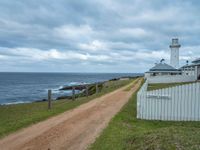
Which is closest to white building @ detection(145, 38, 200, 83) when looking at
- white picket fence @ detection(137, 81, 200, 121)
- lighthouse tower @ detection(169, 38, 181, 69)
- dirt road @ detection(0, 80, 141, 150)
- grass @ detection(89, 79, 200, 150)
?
lighthouse tower @ detection(169, 38, 181, 69)

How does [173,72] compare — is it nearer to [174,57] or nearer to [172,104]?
Result: [174,57]

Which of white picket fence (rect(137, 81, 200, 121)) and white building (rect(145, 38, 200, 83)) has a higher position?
white building (rect(145, 38, 200, 83))

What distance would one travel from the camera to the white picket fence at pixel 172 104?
1189cm

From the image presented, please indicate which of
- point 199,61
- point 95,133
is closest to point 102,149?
point 95,133

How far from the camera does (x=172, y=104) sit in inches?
478

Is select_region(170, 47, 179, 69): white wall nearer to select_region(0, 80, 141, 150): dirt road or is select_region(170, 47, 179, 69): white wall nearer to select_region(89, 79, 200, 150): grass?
select_region(0, 80, 141, 150): dirt road

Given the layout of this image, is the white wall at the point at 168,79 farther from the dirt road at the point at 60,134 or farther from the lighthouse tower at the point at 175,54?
the dirt road at the point at 60,134

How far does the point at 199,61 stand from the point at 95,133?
1571 inches

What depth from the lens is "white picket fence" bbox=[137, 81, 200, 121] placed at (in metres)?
11.9

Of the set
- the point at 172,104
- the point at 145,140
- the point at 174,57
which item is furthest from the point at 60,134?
the point at 174,57

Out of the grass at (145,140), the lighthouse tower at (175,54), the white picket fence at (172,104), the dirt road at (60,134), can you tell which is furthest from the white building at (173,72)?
the grass at (145,140)

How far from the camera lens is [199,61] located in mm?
44781

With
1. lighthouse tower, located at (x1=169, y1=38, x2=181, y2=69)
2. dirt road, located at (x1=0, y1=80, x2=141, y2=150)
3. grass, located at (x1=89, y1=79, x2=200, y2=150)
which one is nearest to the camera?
grass, located at (x1=89, y1=79, x2=200, y2=150)

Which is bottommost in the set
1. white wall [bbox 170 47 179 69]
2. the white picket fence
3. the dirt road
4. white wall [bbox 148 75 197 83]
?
the dirt road
